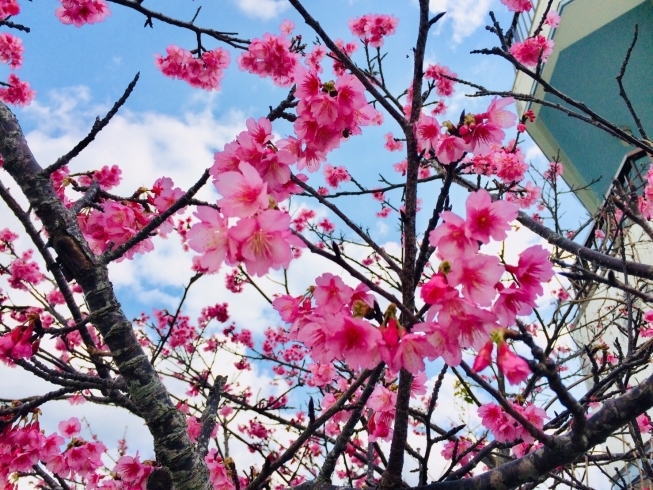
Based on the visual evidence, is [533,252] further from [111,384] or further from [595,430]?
[111,384]

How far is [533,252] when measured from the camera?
48.9 inches

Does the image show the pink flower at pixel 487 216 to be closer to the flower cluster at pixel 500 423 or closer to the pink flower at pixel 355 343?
the pink flower at pixel 355 343

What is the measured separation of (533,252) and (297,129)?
2.84ft

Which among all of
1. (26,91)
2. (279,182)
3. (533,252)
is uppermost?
(26,91)

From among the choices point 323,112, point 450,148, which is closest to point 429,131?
point 450,148

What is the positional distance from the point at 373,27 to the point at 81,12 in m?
3.34

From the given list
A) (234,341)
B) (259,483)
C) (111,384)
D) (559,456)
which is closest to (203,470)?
(259,483)

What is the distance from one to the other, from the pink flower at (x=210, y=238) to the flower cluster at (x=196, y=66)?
9.06ft

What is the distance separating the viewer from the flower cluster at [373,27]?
17.9 feet

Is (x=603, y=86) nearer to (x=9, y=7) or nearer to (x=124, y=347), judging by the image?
(x=9, y=7)

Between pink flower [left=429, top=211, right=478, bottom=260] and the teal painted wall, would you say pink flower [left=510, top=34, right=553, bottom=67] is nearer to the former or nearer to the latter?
the teal painted wall

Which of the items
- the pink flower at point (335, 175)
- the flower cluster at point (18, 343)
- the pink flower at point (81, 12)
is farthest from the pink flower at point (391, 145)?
the flower cluster at point (18, 343)

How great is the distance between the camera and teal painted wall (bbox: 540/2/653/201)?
726 cm

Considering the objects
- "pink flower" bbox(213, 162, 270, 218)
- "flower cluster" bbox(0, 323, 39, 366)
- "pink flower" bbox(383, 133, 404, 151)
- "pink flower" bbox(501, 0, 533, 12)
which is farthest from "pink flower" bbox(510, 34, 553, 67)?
"flower cluster" bbox(0, 323, 39, 366)
